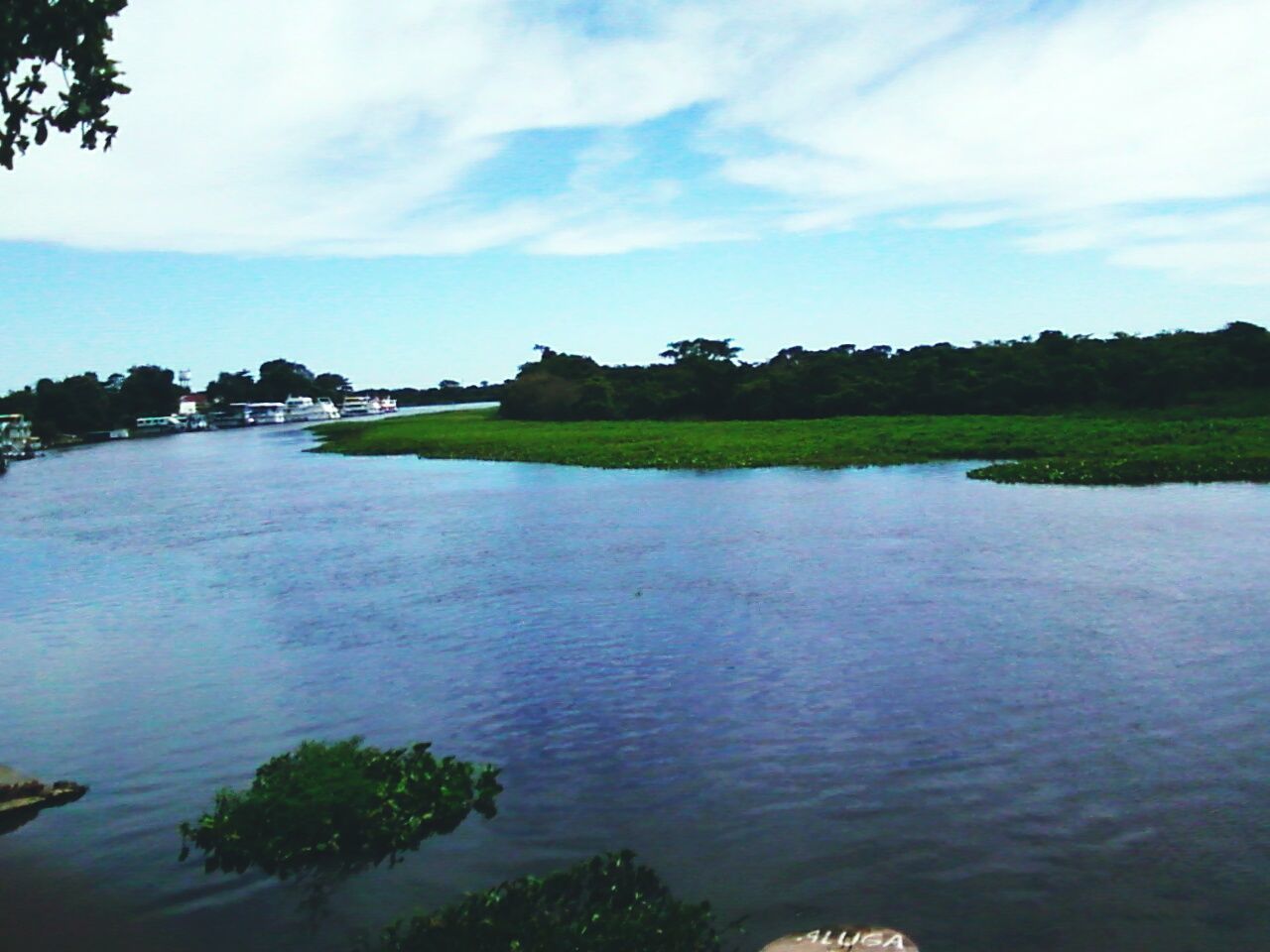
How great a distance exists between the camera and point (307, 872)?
12.5m

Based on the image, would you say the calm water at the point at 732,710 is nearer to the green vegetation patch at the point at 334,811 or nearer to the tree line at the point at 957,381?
the green vegetation patch at the point at 334,811

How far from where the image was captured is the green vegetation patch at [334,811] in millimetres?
12797

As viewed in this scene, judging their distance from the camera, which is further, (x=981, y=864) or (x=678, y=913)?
(x=981, y=864)

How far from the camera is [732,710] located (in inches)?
702

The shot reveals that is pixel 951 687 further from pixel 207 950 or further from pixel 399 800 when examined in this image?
pixel 207 950

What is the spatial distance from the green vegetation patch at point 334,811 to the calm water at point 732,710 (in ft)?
1.48

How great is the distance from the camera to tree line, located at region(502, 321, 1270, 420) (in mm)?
79375

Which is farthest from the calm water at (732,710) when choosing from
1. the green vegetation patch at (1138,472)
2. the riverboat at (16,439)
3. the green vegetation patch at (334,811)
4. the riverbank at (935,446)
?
the riverboat at (16,439)

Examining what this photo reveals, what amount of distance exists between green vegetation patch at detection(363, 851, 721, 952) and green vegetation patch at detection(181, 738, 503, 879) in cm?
207

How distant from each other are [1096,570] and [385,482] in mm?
45668

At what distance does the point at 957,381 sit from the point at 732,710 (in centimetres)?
7705


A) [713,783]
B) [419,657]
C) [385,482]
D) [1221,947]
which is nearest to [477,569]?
[419,657]

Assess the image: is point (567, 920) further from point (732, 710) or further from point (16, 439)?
point (16, 439)

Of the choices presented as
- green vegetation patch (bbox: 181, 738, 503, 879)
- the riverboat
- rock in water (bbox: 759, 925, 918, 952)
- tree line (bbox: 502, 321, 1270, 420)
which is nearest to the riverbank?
tree line (bbox: 502, 321, 1270, 420)
